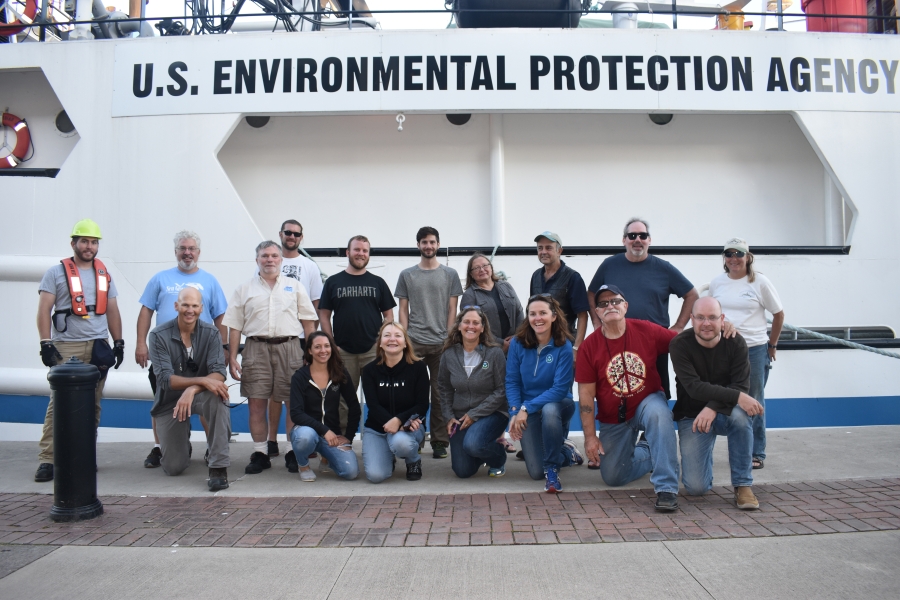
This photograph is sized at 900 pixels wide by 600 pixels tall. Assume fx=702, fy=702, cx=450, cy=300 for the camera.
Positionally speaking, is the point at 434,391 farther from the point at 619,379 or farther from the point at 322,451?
the point at 619,379

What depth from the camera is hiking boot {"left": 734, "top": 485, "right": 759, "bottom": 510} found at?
146 inches

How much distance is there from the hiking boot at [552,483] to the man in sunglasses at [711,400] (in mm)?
711

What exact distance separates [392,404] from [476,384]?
1.83 feet

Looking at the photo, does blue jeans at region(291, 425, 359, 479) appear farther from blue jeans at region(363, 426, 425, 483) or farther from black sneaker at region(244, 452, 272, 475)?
black sneaker at region(244, 452, 272, 475)

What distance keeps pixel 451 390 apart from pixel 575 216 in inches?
99.8

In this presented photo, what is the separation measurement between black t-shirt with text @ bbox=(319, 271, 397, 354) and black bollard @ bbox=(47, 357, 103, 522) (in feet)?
5.48

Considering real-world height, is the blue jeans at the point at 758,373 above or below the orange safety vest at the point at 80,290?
below

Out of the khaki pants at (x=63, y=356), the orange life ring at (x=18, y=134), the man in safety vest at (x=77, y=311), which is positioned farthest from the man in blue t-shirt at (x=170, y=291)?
the orange life ring at (x=18, y=134)

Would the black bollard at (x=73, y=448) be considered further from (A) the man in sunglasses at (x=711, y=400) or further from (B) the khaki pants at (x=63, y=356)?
(A) the man in sunglasses at (x=711, y=400)

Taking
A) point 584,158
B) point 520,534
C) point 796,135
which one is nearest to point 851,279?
point 796,135

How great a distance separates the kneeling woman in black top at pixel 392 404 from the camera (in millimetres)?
4461

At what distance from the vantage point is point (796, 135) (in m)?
6.51

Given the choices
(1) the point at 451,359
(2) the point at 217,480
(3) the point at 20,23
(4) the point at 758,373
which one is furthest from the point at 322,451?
(3) the point at 20,23

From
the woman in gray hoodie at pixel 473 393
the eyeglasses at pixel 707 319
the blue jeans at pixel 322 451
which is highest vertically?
the eyeglasses at pixel 707 319
